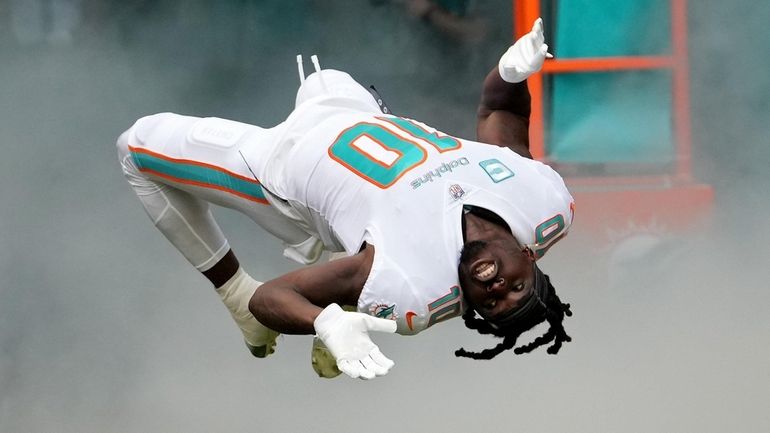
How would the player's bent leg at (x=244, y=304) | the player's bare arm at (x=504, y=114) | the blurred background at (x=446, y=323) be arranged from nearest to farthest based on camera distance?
the player's bare arm at (x=504, y=114) < the player's bent leg at (x=244, y=304) < the blurred background at (x=446, y=323)

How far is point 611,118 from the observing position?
425 centimetres

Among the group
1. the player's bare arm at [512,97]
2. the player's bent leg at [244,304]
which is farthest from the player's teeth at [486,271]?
the player's bent leg at [244,304]

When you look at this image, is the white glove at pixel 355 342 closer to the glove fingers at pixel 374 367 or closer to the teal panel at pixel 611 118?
the glove fingers at pixel 374 367

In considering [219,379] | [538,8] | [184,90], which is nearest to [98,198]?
[184,90]

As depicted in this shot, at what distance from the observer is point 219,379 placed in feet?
13.4

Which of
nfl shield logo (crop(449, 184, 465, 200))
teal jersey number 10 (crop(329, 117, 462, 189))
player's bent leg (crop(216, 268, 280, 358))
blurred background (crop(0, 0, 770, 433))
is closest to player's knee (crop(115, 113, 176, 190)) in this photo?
player's bent leg (crop(216, 268, 280, 358))

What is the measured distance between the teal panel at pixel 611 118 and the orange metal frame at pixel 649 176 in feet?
0.09

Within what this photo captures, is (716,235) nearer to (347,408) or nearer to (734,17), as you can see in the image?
(734,17)

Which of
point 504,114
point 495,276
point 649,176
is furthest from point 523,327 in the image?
point 649,176

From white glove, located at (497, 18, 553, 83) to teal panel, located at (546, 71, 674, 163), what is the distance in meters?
1.26

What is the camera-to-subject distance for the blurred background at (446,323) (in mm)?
3908

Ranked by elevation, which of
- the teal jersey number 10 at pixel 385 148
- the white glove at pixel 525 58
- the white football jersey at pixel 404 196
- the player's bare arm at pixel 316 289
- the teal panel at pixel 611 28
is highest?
the white glove at pixel 525 58

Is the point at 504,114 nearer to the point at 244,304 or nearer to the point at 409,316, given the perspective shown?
the point at 409,316

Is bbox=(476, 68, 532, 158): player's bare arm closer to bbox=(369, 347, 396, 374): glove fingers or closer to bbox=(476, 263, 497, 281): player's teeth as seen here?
bbox=(476, 263, 497, 281): player's teeth
